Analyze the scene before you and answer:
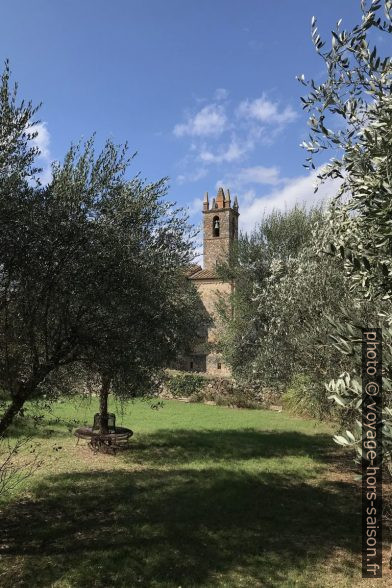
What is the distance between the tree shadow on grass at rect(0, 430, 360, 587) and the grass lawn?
3 cm

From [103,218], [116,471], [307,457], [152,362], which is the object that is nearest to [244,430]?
[307,457]

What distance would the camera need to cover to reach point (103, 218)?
8.07 meters

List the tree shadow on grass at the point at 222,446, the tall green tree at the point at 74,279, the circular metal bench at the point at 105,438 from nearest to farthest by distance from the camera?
the tall green tree at the point at 74,279 → the circular metal bench at the point at 105,438 → the tree shadow on grass at the point at 222,446

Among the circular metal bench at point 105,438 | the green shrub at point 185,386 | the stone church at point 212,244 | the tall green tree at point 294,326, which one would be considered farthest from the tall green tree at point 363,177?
the stone church at point 212,244

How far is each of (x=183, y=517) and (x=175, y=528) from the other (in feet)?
2.23

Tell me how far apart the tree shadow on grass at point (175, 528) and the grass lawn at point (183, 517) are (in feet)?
0.08

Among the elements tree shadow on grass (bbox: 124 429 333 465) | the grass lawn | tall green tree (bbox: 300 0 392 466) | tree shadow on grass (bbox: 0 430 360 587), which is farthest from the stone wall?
tall green tree (bbox: 300 0 392 466)

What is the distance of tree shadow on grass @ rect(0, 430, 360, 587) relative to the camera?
8070 millimetres

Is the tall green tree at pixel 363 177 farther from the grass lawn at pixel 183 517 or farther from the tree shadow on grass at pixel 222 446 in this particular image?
the tree shadow on grass at pixel 222 446

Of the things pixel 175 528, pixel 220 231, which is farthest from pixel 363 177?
pixel 220 231

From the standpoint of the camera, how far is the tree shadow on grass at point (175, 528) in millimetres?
8070

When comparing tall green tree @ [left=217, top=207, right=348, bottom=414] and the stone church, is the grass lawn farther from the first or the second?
the stone church

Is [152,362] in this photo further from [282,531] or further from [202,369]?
[202,369]

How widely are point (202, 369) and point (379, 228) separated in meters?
45.8
